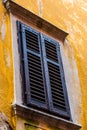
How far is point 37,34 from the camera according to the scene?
20.7 feet

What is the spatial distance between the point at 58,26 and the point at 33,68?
67.9 inches

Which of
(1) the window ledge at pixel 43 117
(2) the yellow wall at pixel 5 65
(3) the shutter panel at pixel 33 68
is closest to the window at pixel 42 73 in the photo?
(3) the shutter panel at pixel 33 68

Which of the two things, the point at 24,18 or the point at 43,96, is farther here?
the point at 24,18

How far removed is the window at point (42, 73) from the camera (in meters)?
5.45

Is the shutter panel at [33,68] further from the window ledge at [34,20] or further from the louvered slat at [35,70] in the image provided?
the window ledge at [34,20]

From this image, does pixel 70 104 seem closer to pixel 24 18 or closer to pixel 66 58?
pixel 66 58

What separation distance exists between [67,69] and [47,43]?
63 centimetres

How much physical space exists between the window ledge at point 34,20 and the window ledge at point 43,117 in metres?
1.81

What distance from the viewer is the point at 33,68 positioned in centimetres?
575

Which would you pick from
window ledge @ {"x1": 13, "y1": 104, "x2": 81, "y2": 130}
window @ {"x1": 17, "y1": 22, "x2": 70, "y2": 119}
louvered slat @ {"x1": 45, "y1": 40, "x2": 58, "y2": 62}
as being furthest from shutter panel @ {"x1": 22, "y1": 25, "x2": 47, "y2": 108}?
louvered slat @ {"x1": 45, "y1": 40, "x2": 58, "y2": 62}

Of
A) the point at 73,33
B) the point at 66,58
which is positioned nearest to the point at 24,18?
the point at 66,58

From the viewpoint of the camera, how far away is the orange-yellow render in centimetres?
521

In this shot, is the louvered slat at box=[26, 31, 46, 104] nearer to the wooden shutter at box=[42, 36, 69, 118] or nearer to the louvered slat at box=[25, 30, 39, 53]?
the louvered slat at box=[25, 30, 39, 53]

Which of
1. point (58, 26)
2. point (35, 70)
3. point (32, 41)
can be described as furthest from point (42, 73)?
point (58, 26)
